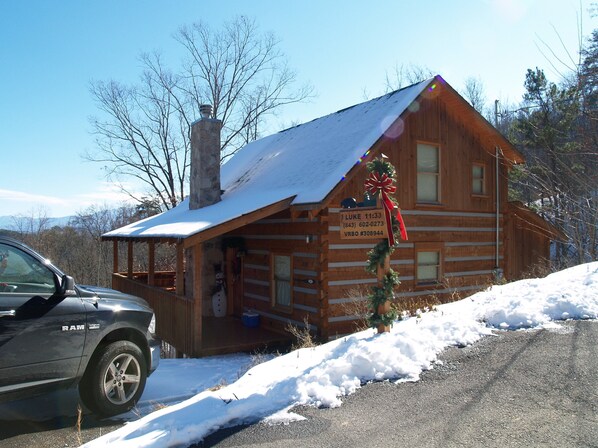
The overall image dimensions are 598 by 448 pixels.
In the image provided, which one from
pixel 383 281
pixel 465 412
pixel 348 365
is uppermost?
pixel 383 281

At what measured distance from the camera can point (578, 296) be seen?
709 cm

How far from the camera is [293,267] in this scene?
12.0m

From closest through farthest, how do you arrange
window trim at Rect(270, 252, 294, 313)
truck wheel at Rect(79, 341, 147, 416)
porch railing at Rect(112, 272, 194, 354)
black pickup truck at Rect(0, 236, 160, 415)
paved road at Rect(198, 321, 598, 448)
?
1. paved road at Rect(198, 321, 598, 448)
2. black pickup truck at Rect(0, 236, 160, 415)
3. truck wheel at Rect(79, 341, 147, 416)
4. porch railing at Rect(112, 272, 194, 354)
5. window trim at Rect(270, 252, 294, 313)

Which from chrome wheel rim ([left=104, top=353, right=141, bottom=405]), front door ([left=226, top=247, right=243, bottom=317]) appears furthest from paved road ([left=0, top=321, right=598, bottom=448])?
front door ([left=226, top=247, right=243, bottom=317])

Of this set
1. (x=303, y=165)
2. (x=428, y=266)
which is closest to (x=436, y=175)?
(x=428, y=266)

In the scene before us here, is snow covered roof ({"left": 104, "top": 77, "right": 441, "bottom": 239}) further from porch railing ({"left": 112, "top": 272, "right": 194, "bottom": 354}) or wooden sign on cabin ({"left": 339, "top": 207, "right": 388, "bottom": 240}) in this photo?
wooden sign on cabin ({"left": 339, "top": 207, "right": 388, "bottom": 240})

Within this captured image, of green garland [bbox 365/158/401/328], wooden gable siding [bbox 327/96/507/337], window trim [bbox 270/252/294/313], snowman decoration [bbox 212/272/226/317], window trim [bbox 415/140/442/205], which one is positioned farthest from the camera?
snowman decoration [bbox 212/272/226/317]

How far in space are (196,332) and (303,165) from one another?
→ 5.43m

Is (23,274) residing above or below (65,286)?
above

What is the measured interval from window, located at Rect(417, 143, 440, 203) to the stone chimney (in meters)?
6.15

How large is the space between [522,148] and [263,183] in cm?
2056

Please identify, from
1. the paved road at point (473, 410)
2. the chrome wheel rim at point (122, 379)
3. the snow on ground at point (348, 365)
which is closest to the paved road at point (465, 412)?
the paved road at point (473, 410)

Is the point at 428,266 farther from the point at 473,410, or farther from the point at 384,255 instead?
the point at 473,410

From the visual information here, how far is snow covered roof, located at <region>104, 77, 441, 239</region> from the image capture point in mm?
10820
